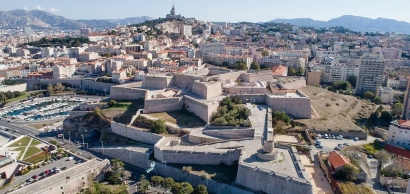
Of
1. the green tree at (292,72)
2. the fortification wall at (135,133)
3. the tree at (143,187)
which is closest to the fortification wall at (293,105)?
the fortification wall at (135,133)

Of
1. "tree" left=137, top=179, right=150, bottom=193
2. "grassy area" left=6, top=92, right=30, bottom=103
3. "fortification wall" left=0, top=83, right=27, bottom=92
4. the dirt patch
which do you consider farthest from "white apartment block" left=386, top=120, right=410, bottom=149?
"fortification wall" left=0, top=83, right=27, bottom=92

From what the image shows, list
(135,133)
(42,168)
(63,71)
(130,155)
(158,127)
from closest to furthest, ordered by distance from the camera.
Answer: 1. (42,168)
2. (130,155)
3. (158,127)
4. (135,133)
5. (63,71)

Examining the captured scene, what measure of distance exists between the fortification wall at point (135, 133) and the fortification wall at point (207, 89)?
7.15 m

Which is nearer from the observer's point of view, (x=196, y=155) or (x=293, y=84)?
(x=196, y=155)

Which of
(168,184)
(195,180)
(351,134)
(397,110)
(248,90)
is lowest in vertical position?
(195,180)

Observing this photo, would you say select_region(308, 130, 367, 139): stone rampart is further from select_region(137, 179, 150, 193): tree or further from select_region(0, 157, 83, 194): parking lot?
select_region(0, 157, 83, 194): parking lot

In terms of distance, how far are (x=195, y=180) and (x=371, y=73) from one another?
34883mm

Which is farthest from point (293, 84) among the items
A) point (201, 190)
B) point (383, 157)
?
point (201, 190)

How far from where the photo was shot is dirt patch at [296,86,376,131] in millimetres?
28406

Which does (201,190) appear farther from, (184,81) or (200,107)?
(184,81)

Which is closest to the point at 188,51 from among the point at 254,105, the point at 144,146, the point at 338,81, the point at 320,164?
the point at 338,81

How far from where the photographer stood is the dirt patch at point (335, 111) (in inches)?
1118

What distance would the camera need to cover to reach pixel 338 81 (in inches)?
1930

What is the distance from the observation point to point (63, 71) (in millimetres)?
52875
